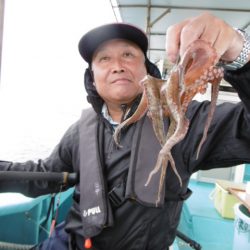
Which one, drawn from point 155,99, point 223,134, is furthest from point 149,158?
point 155,99

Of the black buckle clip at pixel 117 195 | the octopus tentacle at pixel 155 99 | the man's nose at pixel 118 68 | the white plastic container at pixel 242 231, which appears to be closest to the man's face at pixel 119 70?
the man's nose at pixel 118 68

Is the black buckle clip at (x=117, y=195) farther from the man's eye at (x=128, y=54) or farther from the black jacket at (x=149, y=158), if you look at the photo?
the man's eye at (x=128, y=54)

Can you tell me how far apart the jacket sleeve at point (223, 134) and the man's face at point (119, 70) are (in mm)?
312

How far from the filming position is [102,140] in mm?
1400

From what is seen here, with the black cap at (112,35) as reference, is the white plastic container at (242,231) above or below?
below

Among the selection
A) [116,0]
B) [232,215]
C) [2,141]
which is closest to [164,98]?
[2,141]

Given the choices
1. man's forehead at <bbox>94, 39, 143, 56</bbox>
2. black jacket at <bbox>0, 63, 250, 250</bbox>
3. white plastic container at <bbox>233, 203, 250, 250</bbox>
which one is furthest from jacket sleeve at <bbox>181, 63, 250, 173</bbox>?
white plastic container at <bbox>233, 203, 250, 250</bbox>

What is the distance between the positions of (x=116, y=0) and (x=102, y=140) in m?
2.28

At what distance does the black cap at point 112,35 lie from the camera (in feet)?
4.41

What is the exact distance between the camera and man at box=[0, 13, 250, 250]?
41.2 inches

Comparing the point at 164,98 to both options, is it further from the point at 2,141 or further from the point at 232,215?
the point at 232,215

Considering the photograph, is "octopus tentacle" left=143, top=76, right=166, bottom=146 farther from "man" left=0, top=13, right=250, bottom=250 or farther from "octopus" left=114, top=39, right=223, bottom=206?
"man" left=0, top=13, right=250, bottom=250

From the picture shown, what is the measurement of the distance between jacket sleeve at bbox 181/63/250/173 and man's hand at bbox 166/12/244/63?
0.64ft

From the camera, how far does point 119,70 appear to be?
1278 mm
